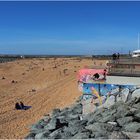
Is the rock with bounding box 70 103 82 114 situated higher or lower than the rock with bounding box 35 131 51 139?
higher

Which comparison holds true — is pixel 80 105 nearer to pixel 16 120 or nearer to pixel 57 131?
pixel 16 120

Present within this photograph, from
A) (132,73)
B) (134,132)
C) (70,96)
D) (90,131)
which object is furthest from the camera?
(70,96)

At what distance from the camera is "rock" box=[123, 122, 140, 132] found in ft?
37.7

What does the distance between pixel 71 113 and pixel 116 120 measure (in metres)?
4.53

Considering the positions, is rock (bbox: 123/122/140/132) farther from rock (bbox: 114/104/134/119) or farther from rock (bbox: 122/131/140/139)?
rock (bbox: 114/104/134/119)

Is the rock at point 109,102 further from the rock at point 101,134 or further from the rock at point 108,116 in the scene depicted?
the rock at point 101,134

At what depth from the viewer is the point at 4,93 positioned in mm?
31359

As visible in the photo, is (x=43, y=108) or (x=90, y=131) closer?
(x=90, y=131)

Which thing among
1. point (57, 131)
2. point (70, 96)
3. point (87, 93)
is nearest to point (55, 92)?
point (70, 96)

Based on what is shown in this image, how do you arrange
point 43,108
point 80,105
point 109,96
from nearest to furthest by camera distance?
point 109,96, point 80,105, point 43,108

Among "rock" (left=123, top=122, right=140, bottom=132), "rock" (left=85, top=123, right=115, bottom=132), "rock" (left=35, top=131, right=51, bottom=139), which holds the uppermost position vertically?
"rock" (left=123, top=122, right=140, bottom=132)

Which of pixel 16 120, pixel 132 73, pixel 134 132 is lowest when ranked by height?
pixel 16 120

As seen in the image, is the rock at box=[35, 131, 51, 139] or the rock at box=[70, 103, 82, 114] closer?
the rock at box=[35, 131, 51, 139]

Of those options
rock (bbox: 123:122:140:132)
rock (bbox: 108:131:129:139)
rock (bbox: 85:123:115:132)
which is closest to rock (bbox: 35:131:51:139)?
rock (bbox: 85:123:115:132)
